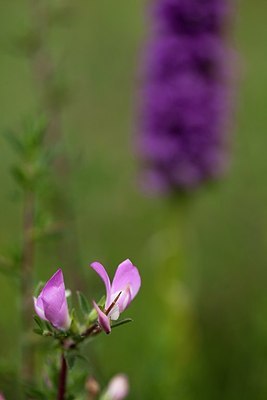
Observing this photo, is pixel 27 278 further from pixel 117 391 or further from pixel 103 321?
pixel 103 321

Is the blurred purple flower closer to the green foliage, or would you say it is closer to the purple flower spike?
the green foliage

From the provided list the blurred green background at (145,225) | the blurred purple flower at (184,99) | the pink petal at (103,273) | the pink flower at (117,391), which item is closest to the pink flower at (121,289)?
the pink petal at (103,273)

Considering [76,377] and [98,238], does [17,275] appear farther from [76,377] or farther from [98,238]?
[98,238]

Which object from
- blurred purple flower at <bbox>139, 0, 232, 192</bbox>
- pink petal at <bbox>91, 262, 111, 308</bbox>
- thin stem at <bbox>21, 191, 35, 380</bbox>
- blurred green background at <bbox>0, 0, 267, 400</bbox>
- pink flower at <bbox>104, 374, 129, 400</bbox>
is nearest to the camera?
pink petal at <bbox>91, 262, 111, 308</bbox>

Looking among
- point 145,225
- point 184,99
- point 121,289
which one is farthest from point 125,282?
point 145,225

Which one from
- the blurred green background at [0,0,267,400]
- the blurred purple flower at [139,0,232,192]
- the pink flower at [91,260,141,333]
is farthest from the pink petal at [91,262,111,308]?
the blurred purple flower at [139,0,232,192]

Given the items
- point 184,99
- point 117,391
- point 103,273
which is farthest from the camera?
point 184,99

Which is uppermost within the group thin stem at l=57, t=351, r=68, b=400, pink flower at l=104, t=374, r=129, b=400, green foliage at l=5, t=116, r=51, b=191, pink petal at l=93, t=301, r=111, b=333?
green foliage at l=5, t=116, r=51, b=191
